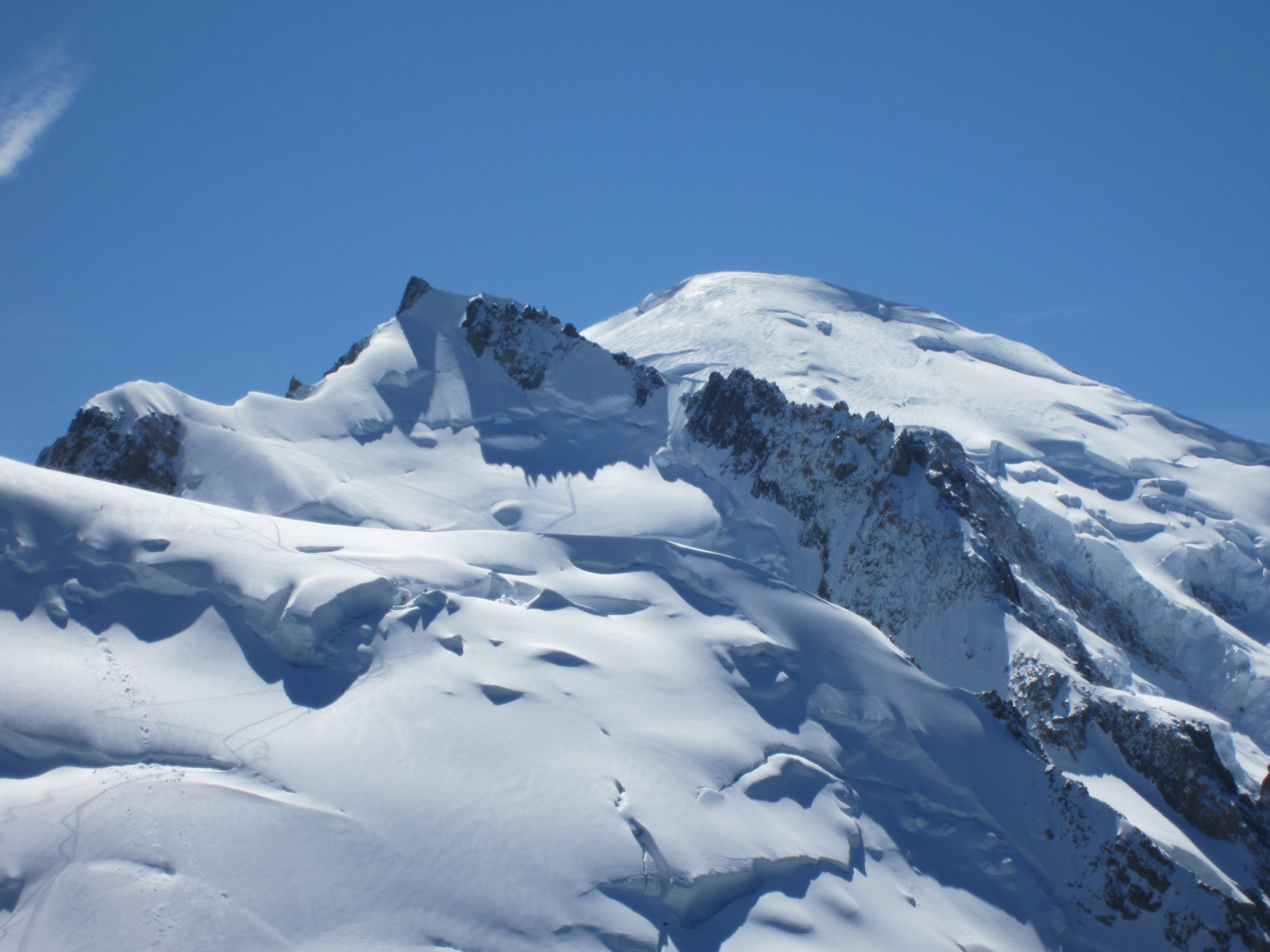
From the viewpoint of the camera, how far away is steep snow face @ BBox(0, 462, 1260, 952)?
1105 centimetres

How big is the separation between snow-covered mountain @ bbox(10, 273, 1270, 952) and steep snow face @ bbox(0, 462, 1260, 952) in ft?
0.20

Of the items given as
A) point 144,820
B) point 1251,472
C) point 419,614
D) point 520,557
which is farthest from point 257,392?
point 1251,472

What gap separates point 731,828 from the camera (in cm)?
1387

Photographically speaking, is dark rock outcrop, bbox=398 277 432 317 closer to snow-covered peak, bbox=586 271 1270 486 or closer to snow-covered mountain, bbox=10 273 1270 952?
snow-covered mountain, bbox=10 273 1270 952

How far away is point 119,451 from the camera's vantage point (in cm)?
2609

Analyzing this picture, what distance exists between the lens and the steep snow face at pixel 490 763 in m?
11.0

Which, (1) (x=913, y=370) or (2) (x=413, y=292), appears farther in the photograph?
(1) (x=913, y=370)

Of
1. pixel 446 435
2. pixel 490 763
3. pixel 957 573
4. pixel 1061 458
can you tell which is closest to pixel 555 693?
pixel 490 763

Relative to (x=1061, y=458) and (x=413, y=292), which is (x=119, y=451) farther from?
(x=1061, y=458)

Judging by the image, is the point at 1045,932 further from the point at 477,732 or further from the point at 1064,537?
the point at 1064,537

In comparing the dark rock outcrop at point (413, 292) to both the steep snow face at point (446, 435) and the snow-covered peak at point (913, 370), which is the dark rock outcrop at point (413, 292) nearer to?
the steep snow face at point (446, 435)

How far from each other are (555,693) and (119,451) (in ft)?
57.2

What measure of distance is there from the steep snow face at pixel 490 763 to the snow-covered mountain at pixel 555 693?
0.06 m

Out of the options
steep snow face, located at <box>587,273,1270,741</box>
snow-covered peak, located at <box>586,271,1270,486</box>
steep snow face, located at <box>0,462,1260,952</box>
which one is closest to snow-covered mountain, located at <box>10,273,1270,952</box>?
steep snow face, located at <box>0,462,1260,952</box>
